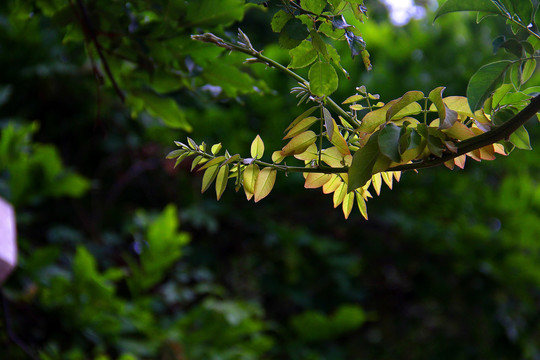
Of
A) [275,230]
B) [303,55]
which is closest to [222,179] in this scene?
[303,55]

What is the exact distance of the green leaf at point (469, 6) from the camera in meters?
0.43

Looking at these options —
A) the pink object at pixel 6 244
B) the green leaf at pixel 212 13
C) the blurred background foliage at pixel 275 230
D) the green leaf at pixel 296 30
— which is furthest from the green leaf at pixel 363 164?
the blurred background foliage at pixel 275 230

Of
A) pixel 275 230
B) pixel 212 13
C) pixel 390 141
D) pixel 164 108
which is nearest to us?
pixel 390 141

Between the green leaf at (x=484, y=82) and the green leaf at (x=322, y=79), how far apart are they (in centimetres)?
11

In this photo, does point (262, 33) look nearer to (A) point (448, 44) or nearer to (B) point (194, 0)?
(A) point (448, 44)

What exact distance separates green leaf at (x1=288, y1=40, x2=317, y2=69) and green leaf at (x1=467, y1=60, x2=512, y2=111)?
0.46 feet

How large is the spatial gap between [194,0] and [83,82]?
5.43ft

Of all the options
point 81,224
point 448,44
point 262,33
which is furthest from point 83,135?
point 448,44

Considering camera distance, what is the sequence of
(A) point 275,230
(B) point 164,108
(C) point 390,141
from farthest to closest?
(A) point 275,230
(B) point 164,108
(C) point 390,141

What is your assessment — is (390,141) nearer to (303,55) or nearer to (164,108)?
(303,55)

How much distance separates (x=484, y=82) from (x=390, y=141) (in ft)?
0.35

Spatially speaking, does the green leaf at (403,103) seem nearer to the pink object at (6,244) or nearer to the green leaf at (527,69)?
the green leaf at (527,69)

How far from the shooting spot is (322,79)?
45 cm

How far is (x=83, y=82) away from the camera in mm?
2188
